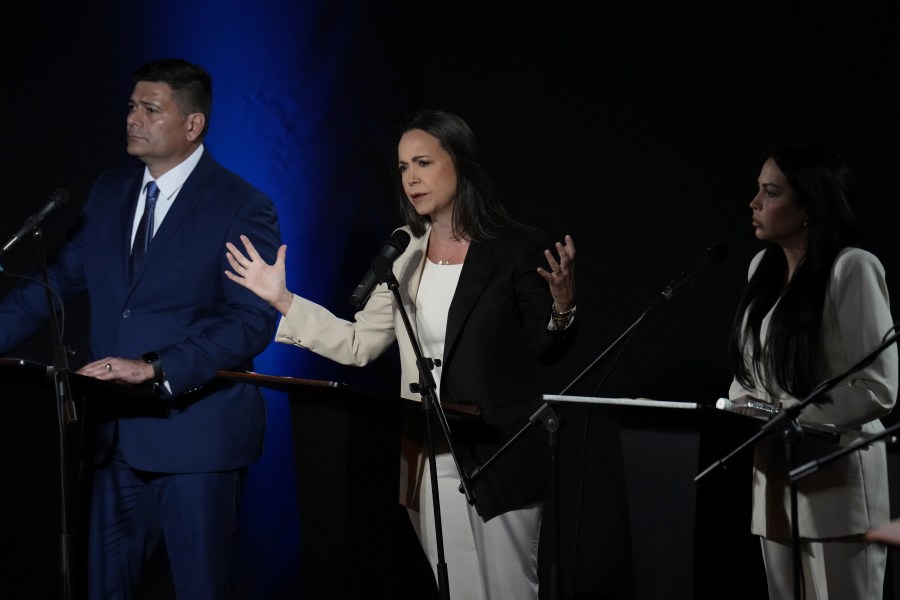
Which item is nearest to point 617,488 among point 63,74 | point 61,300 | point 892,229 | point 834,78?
point 892,229

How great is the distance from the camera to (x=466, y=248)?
3.28 meters

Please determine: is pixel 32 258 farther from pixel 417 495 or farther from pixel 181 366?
pixel 417 495

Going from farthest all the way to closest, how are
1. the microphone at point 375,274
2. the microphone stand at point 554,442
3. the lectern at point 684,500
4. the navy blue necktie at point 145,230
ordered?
the navy blue necktie at point 145,230 → the microphone at point 375,274 → the microphone stand at point 554,442 → the lectern at point 684,500

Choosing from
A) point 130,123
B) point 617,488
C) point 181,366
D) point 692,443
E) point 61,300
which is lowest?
point 617,488

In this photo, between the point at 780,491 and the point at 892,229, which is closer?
the point at 780,491

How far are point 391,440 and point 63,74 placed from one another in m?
2.14

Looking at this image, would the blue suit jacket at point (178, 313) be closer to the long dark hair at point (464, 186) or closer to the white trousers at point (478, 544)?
the long dark hair at point (464, 186)

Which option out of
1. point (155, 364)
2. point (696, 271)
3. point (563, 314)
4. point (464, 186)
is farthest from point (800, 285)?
point (155, 364)

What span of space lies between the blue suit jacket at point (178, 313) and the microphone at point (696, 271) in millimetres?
1391

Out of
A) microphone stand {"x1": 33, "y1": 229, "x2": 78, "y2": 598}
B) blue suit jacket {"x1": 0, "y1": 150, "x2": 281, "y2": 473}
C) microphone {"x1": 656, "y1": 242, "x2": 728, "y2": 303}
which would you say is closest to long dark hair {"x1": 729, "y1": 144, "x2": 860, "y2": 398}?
microphone {"x1": 656, "y1": 242, "x2": 728, "y2": 303}

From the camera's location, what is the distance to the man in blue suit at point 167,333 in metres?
3.27

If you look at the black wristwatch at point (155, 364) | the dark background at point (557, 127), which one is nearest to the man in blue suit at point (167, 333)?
the black wristwatch at point (155, 364)

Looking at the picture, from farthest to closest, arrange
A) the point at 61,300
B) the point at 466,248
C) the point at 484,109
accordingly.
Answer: the point at 484,109, the point at 61,300, the point at 466,248

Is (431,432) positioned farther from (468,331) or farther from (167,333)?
(167,333)
